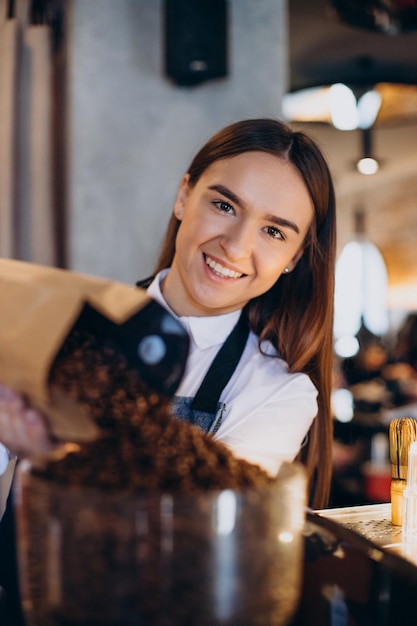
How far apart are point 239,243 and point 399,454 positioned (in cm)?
45

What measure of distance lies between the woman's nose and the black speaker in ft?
4.17

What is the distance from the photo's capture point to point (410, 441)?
0.81 meters

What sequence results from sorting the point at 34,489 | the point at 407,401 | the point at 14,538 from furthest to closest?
the point at 407,401
the point at 14,538
the point at 34,489

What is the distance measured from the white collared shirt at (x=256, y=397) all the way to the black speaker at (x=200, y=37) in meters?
1.23

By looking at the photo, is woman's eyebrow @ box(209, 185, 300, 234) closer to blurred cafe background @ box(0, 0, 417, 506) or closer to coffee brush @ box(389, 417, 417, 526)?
coffee brush @ box(389, 417, 417, 526)

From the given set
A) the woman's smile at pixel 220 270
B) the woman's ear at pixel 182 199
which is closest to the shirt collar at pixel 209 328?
the woman's smile at pixel 220 270

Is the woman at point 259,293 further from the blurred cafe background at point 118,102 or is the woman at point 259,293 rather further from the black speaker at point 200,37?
the black speaker at point 200,37

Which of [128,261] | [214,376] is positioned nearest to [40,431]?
[214,376]

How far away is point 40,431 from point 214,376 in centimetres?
69

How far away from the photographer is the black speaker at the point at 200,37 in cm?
221

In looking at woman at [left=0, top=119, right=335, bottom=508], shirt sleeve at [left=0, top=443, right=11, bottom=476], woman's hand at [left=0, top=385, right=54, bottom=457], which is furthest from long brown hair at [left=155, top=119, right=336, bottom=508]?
woman's hand at [left=0, top=385, right=54, bottom=457]

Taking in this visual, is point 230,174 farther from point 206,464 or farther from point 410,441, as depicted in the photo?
point 206,464

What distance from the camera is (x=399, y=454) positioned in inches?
32.8

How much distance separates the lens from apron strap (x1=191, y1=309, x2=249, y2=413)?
1.14m
